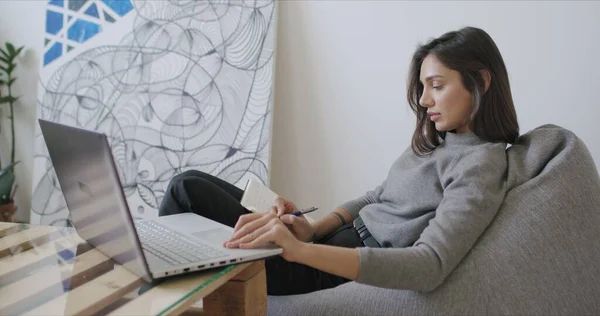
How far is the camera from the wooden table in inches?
28.4

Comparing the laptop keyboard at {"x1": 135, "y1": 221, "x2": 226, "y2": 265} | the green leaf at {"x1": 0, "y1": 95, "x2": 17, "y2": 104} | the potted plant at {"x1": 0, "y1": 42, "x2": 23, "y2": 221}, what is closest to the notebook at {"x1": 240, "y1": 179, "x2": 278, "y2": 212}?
the laptop keyboard at {"x1": 135, "y1": 221, "x2": 226, "y2": 265}

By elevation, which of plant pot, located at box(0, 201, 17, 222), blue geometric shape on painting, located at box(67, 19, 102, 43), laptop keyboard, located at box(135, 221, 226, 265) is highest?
blue geometric shape on painting, located at box(67, 19, 102, 43)

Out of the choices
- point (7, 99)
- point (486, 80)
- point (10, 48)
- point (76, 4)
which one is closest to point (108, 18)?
point (76, 4)

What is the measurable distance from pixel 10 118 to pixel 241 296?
78.0 inches

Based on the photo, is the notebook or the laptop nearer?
the laptop

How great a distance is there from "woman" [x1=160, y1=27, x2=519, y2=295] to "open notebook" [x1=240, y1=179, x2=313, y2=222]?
3 centimetres

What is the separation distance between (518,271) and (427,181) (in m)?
0.30

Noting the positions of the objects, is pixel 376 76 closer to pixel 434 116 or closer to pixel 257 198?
pixel 434 116

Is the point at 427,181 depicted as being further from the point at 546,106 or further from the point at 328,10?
the point at 328,10

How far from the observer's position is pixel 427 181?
118 centimetres

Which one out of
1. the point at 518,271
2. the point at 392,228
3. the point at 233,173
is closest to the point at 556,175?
the point at 518,271

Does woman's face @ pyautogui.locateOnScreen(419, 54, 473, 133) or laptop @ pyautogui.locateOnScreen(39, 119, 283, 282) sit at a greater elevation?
woman's face @ pyautogui.locateOnScreen(419, 54, 473, 133)

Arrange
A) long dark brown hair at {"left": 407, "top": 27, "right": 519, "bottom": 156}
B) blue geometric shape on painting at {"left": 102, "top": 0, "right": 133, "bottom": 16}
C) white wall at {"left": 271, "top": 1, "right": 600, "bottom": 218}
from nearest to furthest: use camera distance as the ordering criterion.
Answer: long dark brown hair at {"left": 407, "top": 27, "right": 519, "bottom": 156}, white wall at {"left": 271, "top": 1, "right": 600, "bottom": 218}, blue geometric shape on painting at {"left": 102, "top": 0, "right": 133, "bottom": 16}

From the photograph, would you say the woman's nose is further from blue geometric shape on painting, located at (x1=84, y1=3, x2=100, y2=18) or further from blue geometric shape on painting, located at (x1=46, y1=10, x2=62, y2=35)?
blue geometric shape on painting, located at (x1=46, y1=10, x2=62, y2=35)
